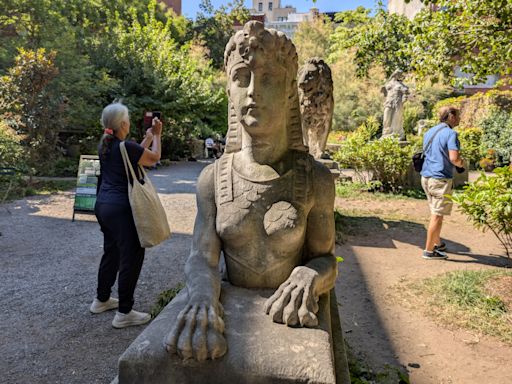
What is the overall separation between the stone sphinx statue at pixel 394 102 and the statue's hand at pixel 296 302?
12.2 m

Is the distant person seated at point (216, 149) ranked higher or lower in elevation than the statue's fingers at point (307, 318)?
lower

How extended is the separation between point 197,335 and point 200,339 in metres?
0.02

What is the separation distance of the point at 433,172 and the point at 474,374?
283cm

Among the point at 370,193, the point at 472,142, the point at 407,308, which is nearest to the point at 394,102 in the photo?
the point at 370,193

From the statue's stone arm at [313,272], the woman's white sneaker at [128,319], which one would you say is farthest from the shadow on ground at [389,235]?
the statue's stone arm at [313,272]

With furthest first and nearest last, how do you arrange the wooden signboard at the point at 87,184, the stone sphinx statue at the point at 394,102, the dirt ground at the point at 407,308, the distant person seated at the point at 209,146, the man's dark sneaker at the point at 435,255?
the distant person seated at the point at 209,146
the stone sphinx statue at the point at 394,102
the wooden signboard at the point at 87,184
the man's dark sneaker at the point at 435,255
the dirt ground at the point at 407,308

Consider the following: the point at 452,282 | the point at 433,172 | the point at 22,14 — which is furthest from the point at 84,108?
the point at 452,282

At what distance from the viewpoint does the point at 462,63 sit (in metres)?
5.11

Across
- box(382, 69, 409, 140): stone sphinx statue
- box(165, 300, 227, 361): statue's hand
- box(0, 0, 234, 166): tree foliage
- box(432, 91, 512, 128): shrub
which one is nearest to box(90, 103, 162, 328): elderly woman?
box(165, 300, 227, 361): statue's hand

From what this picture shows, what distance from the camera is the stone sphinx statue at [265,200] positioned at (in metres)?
1.88

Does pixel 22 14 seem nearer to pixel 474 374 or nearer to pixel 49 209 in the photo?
pixel 49 209

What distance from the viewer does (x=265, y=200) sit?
1989 millimetres

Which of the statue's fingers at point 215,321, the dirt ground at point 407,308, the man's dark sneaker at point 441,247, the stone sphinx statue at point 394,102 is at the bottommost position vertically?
the dirt ground at point 407,308

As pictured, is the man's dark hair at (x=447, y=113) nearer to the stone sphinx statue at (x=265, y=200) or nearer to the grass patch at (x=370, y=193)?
the stone sphinx statue at (x=265, y=200)
